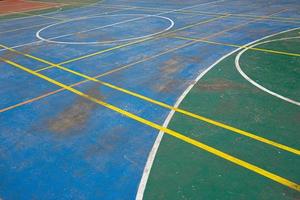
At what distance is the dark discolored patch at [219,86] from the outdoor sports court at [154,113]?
0.23ft

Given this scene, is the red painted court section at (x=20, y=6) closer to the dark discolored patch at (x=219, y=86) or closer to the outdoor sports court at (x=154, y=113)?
Result: the outdoor sports court at (x=154, y=113)

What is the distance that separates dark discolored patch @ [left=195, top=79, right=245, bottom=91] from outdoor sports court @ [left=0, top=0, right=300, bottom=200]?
69mm

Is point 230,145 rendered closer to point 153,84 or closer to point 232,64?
point 153,84

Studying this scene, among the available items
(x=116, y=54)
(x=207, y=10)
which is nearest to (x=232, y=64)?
(x=116, y=54)

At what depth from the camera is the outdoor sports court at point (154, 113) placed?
6422 millimetres

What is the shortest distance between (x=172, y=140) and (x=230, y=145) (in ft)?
4.76

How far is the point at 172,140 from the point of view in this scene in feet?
25.5

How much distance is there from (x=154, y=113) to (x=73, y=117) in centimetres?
248

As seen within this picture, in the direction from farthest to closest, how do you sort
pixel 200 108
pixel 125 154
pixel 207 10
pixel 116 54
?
pixel 207 10 → pixel 116 54 → pixel 200 108 → pixel 125 154

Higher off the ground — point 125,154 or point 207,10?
point 207,10

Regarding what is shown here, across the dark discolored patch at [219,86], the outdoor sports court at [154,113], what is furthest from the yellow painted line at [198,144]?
the dark discolored patch at [219,86]

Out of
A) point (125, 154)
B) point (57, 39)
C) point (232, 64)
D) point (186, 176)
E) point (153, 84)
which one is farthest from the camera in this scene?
point (57, 39)

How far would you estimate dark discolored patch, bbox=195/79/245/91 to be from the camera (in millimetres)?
10292

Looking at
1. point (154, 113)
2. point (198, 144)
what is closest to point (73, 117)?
point (154, 113)
